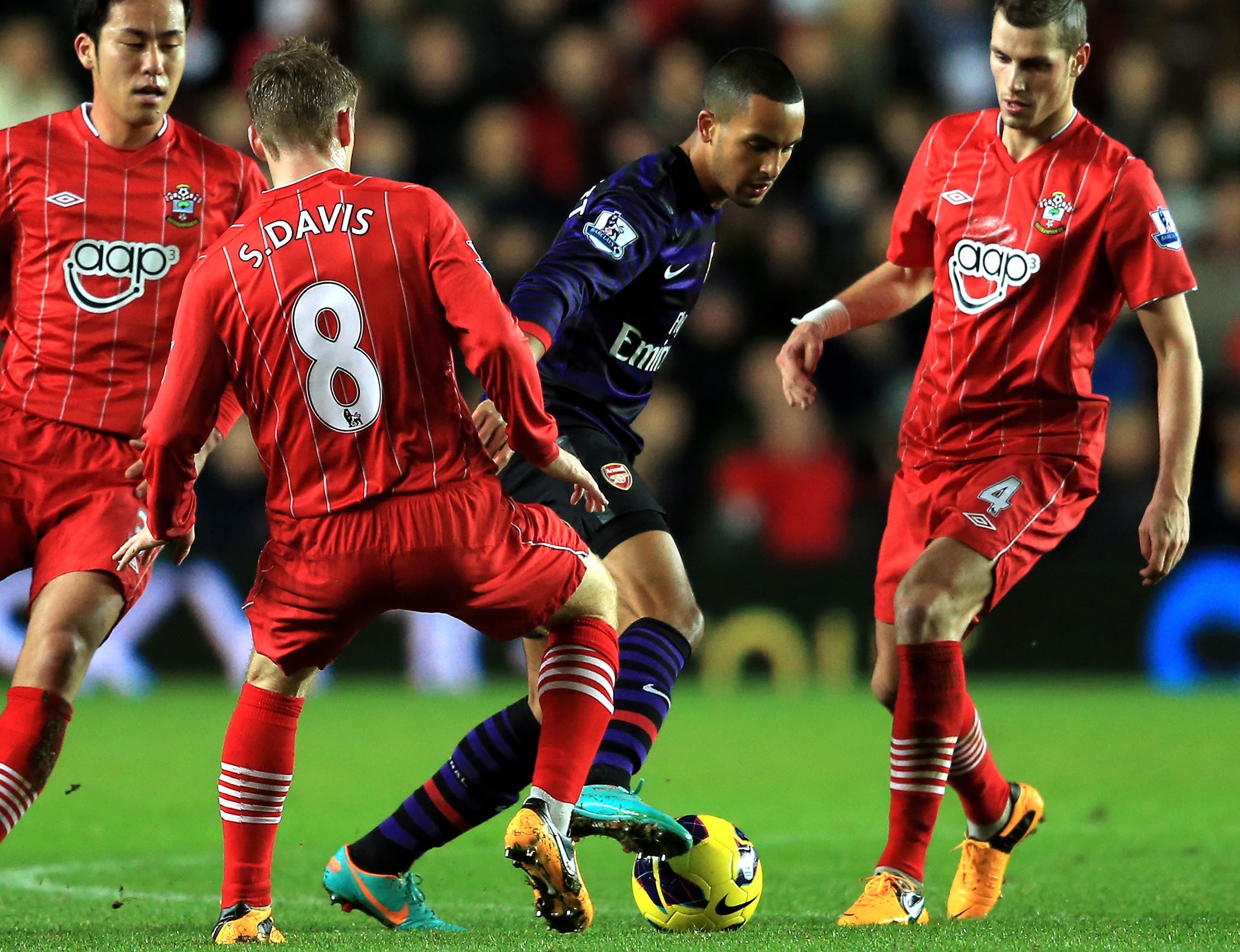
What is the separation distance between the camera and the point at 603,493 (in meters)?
4.78

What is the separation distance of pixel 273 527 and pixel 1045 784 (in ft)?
14.9

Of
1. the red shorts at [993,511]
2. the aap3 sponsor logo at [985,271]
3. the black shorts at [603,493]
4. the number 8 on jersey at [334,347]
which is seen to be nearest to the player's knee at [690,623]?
the black shorts at [603,493]

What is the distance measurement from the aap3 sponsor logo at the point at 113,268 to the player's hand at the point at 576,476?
1.37 m

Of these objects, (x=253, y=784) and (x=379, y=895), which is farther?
(x=379, y=895)

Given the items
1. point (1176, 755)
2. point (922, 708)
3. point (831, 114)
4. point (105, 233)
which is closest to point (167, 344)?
point (105, 233)

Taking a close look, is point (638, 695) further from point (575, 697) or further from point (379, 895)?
point (379, 895)

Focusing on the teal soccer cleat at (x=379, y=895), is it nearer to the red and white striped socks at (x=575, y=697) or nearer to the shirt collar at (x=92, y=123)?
the red and white striped socks at (x=575, y=697)

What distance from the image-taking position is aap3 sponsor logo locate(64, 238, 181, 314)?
4625mm

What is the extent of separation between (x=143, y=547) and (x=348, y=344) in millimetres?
724

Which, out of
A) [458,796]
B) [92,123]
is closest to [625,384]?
[458,796]

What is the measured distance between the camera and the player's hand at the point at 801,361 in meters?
5.02

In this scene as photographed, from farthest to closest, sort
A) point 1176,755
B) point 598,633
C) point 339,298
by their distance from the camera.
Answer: point 1176,755 < point 598,633 < point 339,298

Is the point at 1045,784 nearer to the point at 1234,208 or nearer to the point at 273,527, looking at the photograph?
the point at 273,527

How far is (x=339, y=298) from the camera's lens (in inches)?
149
